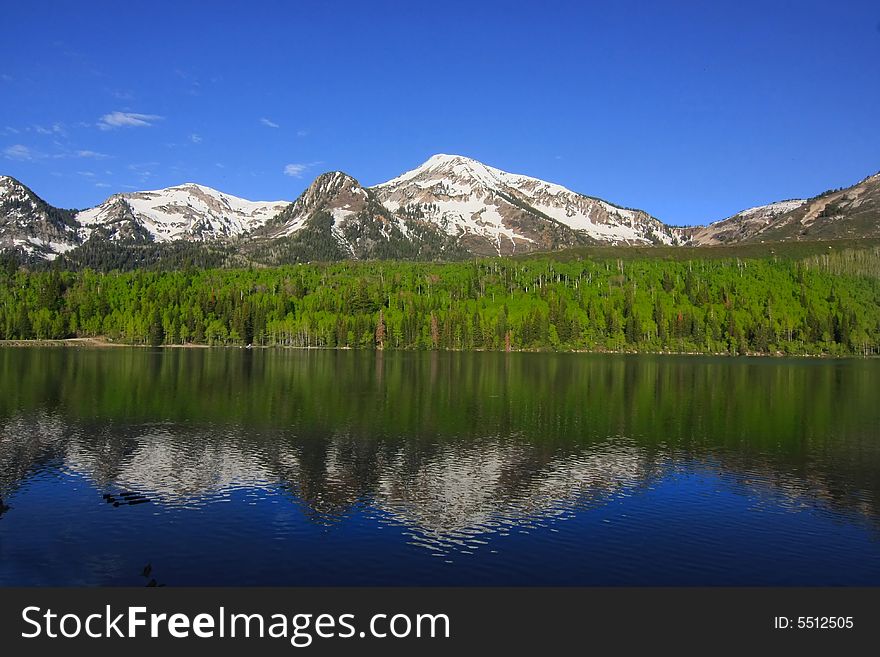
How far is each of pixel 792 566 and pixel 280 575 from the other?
74.7 feet

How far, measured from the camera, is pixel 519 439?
59219mm

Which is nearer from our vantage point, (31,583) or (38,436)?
(31,583)

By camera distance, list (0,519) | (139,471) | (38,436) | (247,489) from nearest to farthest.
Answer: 1. (0,519)
2. (247,489)
3. (139,471)
4. (38,436)

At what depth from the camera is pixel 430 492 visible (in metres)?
40.5

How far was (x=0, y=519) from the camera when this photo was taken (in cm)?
3353

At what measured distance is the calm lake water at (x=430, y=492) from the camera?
93.5 feet

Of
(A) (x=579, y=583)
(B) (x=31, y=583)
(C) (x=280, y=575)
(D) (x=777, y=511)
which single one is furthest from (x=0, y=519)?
(D) (x=777, y=511)

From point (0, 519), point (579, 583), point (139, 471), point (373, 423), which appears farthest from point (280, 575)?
point (373, 423)

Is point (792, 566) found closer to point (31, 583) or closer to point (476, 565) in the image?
point (476, 565)

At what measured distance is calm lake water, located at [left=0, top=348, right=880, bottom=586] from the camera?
2850 cm

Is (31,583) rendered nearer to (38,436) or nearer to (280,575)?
(280,575)

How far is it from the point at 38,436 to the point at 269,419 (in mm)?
20512

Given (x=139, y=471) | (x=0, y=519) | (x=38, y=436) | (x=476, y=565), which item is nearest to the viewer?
(x=476, y=565)

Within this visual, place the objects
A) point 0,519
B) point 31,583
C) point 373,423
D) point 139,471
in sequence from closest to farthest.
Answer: point 31,583 → point 0,519 → point 139,471 → point 373,423
